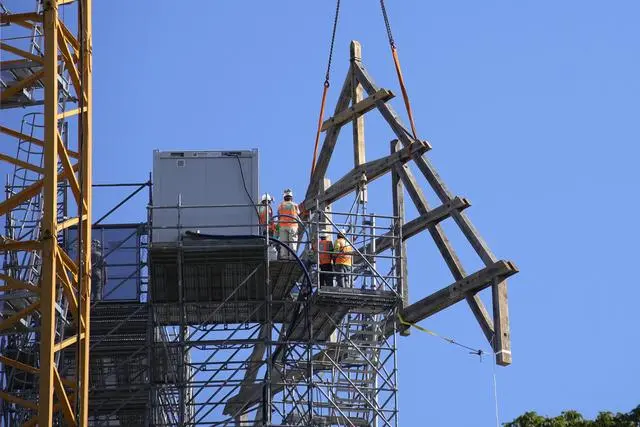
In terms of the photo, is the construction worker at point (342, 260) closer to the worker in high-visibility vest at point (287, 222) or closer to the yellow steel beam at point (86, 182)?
the worker in high-visibility vest at point (287, 222)

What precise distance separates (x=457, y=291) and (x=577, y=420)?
12.1 feet

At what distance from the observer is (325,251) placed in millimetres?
44969

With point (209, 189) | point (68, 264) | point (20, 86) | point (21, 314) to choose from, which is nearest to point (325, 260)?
point (209, 189)

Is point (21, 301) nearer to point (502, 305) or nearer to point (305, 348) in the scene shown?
point (305, 348)

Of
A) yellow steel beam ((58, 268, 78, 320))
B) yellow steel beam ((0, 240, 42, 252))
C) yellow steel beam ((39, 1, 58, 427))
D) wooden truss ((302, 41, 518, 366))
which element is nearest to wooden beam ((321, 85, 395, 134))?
wooden truss ((302, 41, 518, 366))

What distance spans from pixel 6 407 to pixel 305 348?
20.6ft

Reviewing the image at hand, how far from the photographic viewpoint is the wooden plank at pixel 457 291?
A: 45969 millimetres

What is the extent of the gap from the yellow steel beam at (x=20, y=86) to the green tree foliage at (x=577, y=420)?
12.9 meters

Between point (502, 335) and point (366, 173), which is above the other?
point (366, 173)

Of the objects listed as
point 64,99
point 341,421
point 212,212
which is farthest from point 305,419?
point 64,99

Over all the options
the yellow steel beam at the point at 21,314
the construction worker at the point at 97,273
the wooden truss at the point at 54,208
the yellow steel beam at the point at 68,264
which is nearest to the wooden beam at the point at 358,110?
the construction worker at the point at 97,273

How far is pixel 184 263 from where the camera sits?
147 ft

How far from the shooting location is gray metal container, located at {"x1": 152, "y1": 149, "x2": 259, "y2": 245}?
45.2 m

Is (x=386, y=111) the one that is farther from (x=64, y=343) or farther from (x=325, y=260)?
(x=64, y=343)
